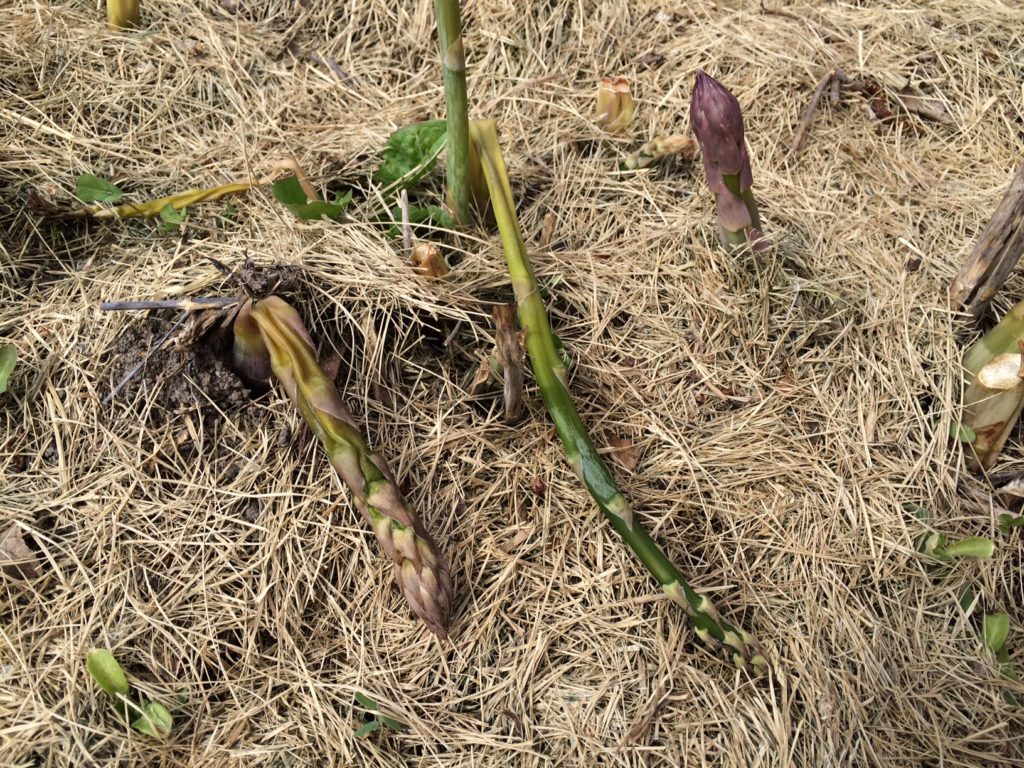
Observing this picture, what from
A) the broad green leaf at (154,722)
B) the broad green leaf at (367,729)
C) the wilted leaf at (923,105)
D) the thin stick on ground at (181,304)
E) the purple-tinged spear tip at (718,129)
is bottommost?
the broad green leaf at (367,729)

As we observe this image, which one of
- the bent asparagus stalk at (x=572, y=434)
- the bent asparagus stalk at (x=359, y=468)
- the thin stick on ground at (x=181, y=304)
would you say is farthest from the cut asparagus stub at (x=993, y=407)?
the thin stick on ground at (x=181, y=304)

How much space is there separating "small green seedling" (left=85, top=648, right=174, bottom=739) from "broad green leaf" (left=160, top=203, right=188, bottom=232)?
89cm

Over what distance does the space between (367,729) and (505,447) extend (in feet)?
1.89

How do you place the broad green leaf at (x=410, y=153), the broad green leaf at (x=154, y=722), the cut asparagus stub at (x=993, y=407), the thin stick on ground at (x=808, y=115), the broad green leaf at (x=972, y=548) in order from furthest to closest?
the thin stick on ground at (x=808, y=115)
the broad green leaf at (x=410, y=153)
the cut asparagus stub at (x=993, y=407)
the broad green leaf at (x=972, y=548)
the broad green leaf at (x=154, y=722)

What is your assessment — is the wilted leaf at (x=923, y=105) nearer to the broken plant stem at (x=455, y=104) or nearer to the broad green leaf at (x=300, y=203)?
the broken plant stem at (x=455, y=104)

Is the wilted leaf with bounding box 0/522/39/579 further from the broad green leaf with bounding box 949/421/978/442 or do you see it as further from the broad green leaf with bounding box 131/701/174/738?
the broad green leaf with bounding box 949/421/978/442

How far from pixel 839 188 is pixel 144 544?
174 cm

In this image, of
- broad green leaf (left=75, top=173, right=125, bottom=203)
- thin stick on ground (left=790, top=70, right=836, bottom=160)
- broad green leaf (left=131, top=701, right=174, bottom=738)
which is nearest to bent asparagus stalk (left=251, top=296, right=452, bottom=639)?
broad green leaf (left=131, top=701, right=174, bottom=738)

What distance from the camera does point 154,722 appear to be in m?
1.40

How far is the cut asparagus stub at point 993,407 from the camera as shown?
164cm

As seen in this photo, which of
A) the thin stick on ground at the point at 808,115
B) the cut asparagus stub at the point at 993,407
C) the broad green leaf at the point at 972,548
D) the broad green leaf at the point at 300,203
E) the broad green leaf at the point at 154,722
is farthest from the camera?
the thin stick on ground at the point at 808,115

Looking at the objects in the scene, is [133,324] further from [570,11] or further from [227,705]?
[570,11]

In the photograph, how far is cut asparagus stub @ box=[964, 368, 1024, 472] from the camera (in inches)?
64.7

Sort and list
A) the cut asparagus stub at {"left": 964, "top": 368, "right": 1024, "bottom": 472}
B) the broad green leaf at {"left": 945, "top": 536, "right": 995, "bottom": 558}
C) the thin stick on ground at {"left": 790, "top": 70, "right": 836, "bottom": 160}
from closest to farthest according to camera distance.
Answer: the broad green leaf at {"left": 945, "top": 536, "right": 995, "bottom": 558} → the cut asparagus stub at {"left": 964, "top": 368, "right": 1024, "bottom": 472} → the thin stick on ground at {"left": 790, "top": 70, "right": 836, "bottom": 160}
